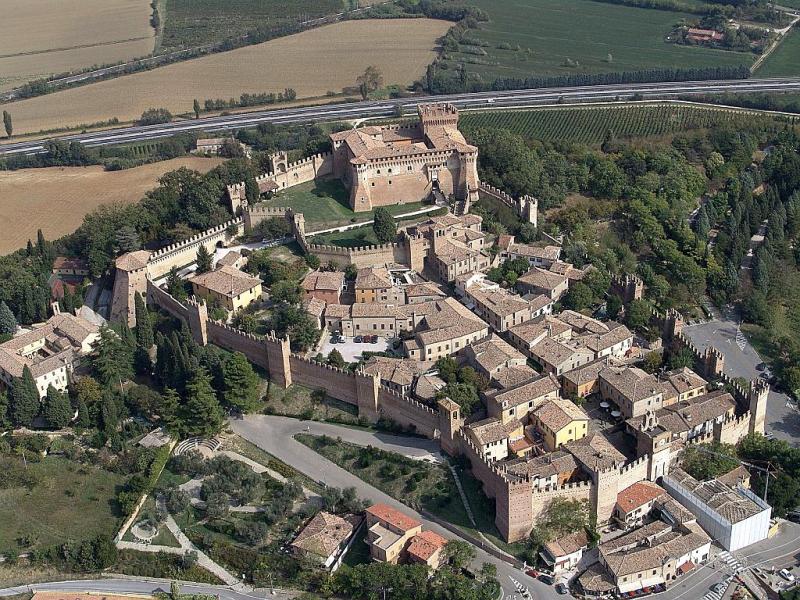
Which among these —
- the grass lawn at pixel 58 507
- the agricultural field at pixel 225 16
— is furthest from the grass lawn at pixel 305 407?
the agricultural field at pixel 225 16

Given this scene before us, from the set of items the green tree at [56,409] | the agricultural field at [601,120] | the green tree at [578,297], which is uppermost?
the agricultural field at [601,120]

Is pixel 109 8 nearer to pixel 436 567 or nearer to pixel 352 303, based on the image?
pixel 352 303

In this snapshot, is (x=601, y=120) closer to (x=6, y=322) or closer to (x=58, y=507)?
(x=6, y=322)

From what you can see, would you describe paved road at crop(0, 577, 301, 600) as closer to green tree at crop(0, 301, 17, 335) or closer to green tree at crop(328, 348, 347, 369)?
green tree at crop(328, 348, 347, 369)

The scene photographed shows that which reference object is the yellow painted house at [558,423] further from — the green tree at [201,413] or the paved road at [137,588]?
the green tree at [201,413]

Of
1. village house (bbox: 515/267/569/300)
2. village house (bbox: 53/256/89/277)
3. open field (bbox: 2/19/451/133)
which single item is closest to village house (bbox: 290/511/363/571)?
village house (bbox: 515/267/569/300)

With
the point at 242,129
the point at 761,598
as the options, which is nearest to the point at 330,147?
the point at 242,129
